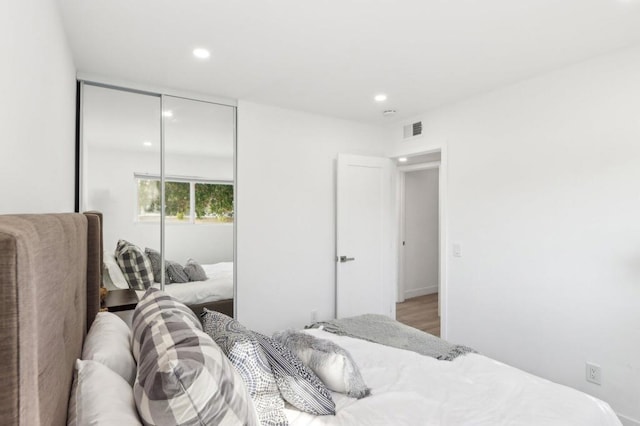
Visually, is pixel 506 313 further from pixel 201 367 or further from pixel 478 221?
pixel 201 367

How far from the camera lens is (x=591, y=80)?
2617mm

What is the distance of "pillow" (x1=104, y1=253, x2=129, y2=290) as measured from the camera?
282 cm

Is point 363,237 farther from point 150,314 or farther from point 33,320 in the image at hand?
point 33,320

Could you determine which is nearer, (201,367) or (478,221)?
(201,367)

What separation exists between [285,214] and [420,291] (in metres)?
3.60

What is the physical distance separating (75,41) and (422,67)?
238 cm

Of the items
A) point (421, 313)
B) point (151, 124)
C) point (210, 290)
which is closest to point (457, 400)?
point (210, 290)

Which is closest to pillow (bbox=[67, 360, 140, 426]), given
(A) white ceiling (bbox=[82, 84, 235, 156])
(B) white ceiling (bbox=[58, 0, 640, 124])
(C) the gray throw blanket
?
(C) the gray throw blanket

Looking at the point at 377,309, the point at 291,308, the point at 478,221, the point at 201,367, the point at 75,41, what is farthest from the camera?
the point at 377,309

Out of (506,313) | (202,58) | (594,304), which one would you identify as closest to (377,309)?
(506,313)

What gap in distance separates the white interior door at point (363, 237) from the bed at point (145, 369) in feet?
4.99

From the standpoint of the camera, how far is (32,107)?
4.23 feet

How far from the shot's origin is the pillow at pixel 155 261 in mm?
3080

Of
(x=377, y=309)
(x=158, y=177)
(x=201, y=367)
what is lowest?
(x=377, y=309)
